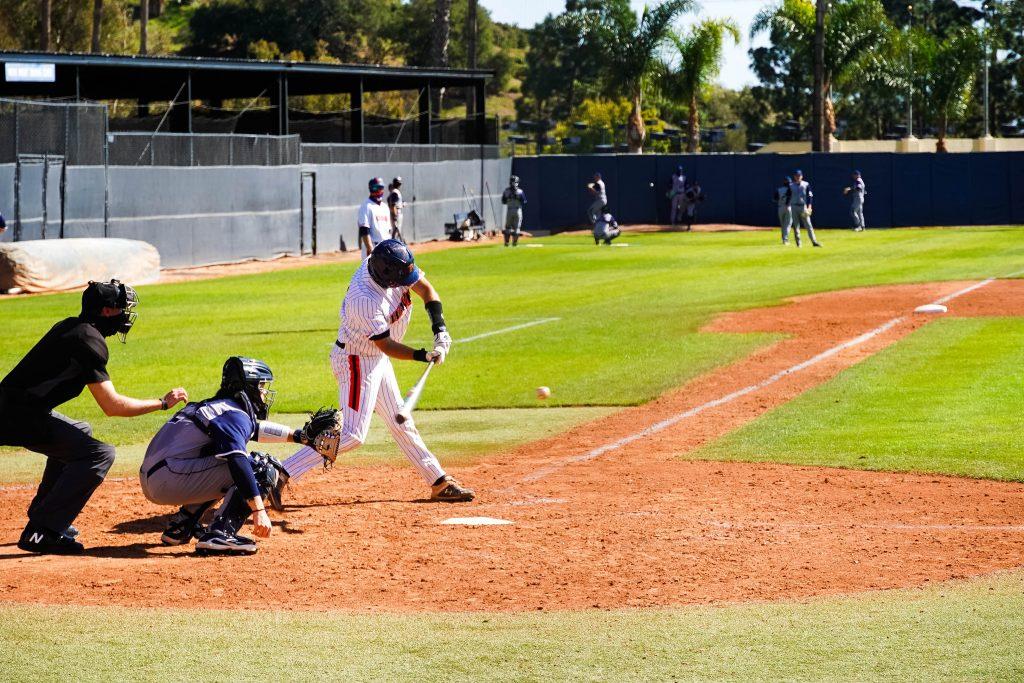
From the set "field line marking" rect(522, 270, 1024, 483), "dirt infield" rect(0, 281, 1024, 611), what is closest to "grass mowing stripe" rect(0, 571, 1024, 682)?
"dirt infield" rect(0, 281, 1024, 611)

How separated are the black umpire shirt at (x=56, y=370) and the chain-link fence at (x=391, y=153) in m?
36.6

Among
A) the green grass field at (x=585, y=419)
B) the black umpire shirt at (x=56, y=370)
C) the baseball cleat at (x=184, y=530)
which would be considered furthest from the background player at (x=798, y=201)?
the black umpire shirt at (x=56, y=370)

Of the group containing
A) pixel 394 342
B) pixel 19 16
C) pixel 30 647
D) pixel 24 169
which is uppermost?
pixel 19 16

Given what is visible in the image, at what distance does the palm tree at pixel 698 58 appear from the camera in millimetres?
62875

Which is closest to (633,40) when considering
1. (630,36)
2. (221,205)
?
(630,36)

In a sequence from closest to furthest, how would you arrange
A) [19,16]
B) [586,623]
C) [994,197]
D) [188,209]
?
[586,623] < [188,209] < [994,197] < [19,16]

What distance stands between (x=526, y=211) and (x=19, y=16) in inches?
1299

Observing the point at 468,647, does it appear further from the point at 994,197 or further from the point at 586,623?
the point at 994,197

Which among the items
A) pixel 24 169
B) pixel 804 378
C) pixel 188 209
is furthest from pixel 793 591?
pixel 188 209

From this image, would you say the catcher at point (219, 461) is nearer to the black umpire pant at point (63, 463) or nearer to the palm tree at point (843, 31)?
the black umpire pant at point (63, 463)

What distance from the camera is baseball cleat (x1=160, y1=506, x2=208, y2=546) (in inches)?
358

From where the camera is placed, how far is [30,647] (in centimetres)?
688

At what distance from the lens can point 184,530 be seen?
9.11 m

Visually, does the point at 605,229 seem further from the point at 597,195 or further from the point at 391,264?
the point at 391,264
